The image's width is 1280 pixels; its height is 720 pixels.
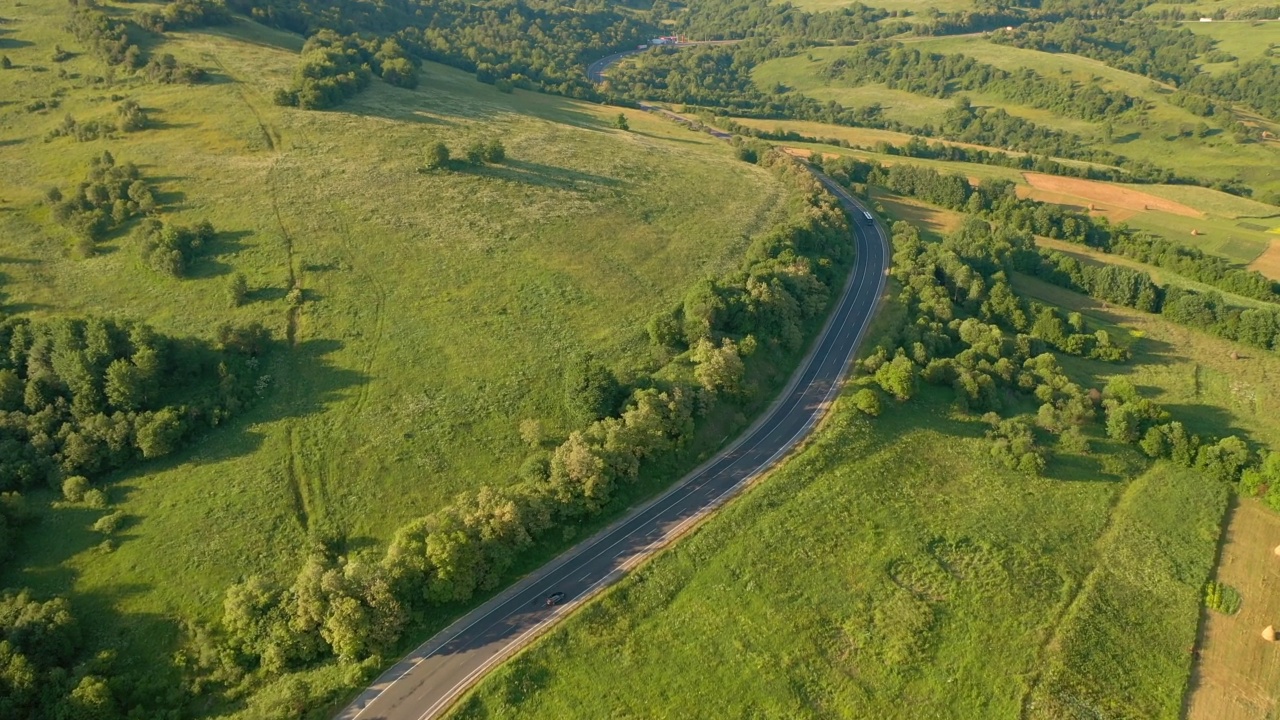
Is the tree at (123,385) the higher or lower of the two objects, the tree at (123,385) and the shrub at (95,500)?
the higher

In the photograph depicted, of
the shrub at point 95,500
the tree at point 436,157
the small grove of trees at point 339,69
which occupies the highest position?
the small grove of trees at point 339,69

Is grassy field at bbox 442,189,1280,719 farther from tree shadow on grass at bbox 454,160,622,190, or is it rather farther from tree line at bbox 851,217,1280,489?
tree shadow on grass at bbox 454,160,622,190

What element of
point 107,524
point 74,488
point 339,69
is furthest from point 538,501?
point 339,69

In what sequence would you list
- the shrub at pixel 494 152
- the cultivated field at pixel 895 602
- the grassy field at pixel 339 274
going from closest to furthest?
1. the cultivated field at pixel 895 602
2. the grassy field at pixel 339 274
3. the shrub at pixel 494 152

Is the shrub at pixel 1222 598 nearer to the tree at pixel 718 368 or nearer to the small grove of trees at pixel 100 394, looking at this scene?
the tree at pixel 718 368

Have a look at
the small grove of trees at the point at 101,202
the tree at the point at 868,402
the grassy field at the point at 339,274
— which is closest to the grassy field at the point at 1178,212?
the grassy field at the point at 339,274

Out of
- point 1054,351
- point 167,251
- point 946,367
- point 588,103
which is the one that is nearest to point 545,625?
point 946,367

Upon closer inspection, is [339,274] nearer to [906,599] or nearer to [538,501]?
[538,501]
